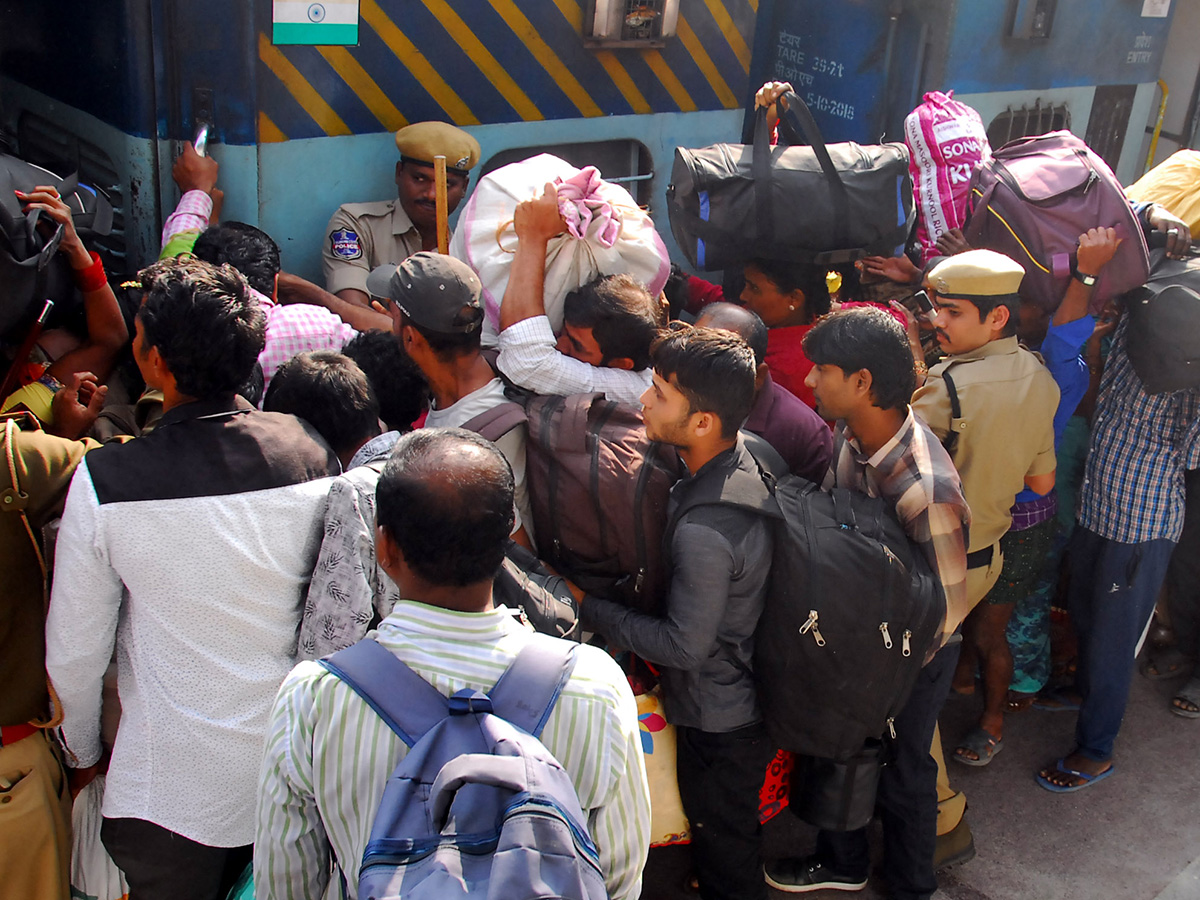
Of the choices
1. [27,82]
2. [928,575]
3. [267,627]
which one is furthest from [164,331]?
[27,82]

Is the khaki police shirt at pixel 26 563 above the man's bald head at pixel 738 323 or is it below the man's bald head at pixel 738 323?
below

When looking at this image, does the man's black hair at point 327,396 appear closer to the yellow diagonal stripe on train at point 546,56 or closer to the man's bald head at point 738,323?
the man's bald head at point 738,323

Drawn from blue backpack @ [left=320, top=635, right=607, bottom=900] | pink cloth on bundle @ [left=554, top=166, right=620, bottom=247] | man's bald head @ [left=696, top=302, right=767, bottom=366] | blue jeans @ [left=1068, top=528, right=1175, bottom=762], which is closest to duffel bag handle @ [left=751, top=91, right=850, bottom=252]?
man's bald head @ [left=696, top=302, right=767, bottom=366]

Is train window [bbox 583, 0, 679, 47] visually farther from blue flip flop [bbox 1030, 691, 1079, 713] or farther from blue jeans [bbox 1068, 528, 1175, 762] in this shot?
blue flip flop [bbox 1030, 691, 1079, 713]

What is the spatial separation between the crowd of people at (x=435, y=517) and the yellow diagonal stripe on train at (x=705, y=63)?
1.00 m

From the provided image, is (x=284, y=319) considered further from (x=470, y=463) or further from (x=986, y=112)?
(x=986, y=112)

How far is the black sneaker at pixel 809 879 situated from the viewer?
120 inches

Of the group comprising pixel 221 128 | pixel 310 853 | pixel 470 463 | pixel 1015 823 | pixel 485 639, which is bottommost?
pixel 1015 823

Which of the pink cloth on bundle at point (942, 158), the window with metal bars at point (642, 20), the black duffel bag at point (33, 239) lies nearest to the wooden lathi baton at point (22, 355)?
Answer: the black duffel bag at point (33, 239)

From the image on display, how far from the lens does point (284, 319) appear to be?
2.78 m

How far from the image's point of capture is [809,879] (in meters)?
3.05

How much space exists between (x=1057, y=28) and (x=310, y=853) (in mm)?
4754

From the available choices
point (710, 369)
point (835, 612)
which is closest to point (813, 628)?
point (835, 612)

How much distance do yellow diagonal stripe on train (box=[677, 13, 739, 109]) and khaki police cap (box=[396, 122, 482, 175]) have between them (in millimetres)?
1052
